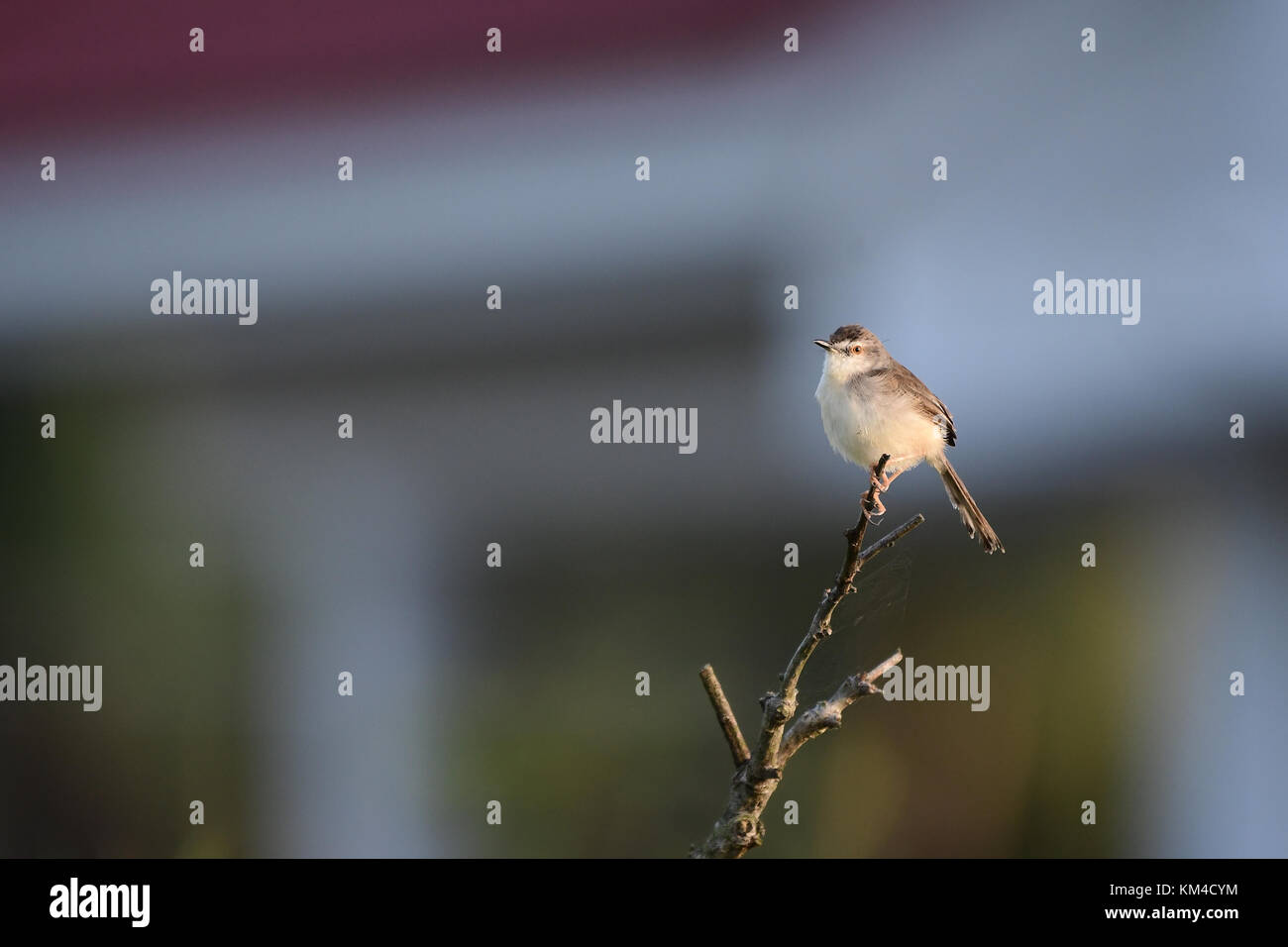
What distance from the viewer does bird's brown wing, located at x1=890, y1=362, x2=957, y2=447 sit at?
162 inches

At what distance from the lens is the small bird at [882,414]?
401 centimetres

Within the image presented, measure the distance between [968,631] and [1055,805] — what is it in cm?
119

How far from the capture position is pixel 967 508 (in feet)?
13.6

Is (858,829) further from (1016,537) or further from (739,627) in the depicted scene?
(1016,537)

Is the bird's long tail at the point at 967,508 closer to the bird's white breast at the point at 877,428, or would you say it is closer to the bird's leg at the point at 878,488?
the bird's white breast at the point at 877,428

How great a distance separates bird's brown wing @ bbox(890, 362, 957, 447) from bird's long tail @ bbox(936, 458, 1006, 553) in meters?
0.13

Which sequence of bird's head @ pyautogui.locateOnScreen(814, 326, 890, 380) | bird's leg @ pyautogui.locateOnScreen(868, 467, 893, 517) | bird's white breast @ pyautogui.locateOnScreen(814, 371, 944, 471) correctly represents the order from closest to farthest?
bird's leg @ pyautogui.locateOnScreen(868, 467, 893, 517), bird's white breast @ pyautogui.locateOnScreen(814, 371, 944, 471), bird's head @ pyautogui.locateOnScreen(814, 326, 890, 380)

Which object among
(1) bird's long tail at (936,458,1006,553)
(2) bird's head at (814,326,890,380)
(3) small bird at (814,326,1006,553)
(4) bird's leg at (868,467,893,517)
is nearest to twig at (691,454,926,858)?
(4) bird's leg at (868,467,893,517)

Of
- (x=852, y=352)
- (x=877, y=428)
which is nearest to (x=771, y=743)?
(x=877, y=428)

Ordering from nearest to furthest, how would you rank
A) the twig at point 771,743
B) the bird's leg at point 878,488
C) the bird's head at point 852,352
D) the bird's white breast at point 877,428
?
the twig at point 771,743 < the bird's leg at point 878,488 < the bird's white breast at point 877,428 < the bird's head at point 852,352

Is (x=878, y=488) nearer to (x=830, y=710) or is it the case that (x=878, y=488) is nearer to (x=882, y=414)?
(x=882, y=414)

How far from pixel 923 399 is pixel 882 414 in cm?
26

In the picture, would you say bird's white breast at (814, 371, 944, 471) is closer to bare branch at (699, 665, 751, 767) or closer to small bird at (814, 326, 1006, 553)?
small bird at (814, 326, 1006, 553)

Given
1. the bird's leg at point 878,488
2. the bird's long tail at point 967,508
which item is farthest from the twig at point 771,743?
the bird's long tail at point 967,508
